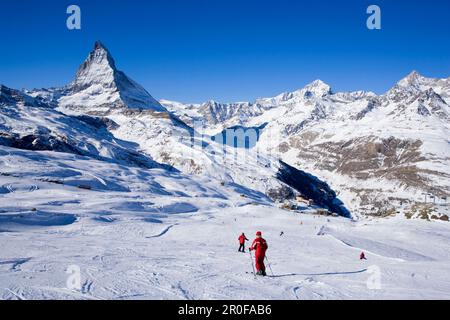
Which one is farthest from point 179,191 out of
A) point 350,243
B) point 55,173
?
point 350,243

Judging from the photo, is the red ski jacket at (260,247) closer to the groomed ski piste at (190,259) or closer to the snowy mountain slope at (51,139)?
the groomed ski piste at (190,259)

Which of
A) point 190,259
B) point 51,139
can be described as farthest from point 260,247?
point 51,139

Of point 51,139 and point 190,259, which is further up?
point 51,139

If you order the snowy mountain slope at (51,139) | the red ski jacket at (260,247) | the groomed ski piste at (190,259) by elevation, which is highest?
the snowy mountain slope at (51,139)

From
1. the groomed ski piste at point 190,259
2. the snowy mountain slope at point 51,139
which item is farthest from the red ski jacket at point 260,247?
the snowy mountain slope at point 51,139

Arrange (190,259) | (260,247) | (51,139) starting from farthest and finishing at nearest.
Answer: (51,139)
(190,259)
(260,247)

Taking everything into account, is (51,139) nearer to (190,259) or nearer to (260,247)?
(190,259)

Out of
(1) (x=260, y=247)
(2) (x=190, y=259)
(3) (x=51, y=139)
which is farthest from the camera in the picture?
(3) (x=51, y=139)

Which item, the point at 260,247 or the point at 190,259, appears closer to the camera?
the point at 260,247

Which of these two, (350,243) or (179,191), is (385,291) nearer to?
(350,243)

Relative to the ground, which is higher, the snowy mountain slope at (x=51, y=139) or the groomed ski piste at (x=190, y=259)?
the snowy mountain slope at (x=51, y=139)

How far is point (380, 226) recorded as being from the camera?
5062 cm

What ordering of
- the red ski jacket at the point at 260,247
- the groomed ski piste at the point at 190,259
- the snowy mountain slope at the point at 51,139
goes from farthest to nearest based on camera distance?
1. the snowy mountain slope at the point at 51,139
2. the red ski jacket at the point at 260,247
3. the groomed ski piste at the point at 190,259
